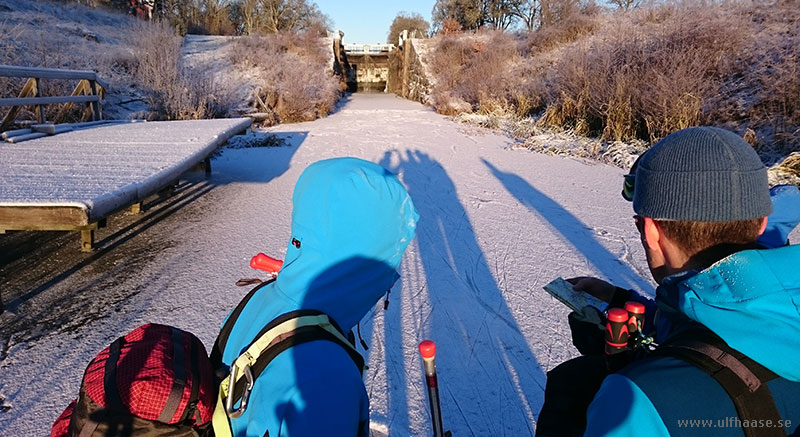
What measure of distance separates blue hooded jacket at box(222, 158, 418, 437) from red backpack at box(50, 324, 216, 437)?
0.10 metres

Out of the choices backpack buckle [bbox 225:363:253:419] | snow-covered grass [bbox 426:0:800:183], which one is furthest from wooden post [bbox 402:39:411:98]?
backpack buckle [bbox 225:363:253:419]

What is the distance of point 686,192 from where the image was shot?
0.97 meters

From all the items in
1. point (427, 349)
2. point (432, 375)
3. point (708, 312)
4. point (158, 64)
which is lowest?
point (432, 375)

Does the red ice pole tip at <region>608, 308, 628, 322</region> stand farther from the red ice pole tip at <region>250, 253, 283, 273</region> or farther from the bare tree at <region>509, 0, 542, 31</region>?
the bare tree at <region>509, 0, 542, 31</region>

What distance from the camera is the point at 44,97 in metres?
6.76

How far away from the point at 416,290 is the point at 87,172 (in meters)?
2.81

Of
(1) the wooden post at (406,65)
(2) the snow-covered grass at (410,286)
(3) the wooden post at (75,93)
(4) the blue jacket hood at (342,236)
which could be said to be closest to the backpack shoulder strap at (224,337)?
(4) the blue jacket hood at (342,236)

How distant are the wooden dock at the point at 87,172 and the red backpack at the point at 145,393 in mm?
2283

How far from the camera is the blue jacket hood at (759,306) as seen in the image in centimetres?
74

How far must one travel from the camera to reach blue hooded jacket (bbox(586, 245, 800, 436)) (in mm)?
735

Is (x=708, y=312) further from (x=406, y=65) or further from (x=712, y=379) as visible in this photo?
(x=406, y=65)

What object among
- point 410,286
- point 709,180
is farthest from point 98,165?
point 709,180

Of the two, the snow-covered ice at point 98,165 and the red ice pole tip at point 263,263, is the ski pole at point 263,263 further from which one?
the snow-covered ice at point 98,165

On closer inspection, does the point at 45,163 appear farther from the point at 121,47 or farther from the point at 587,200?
the point at 121,47
